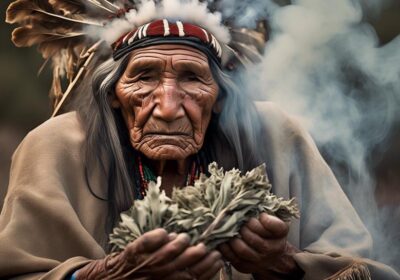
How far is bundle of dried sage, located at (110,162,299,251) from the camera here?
542cm

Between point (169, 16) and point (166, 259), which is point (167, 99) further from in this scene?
point (166, 259)

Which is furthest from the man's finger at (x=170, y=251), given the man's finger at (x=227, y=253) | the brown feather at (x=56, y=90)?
the brown feather at (x=56, y=90)

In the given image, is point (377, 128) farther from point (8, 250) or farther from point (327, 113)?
point (8, 250)

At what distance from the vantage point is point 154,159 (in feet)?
20.5

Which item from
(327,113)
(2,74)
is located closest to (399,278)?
(327,113)

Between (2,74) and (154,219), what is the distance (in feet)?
18.6

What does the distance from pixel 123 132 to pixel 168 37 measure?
1.46 feet

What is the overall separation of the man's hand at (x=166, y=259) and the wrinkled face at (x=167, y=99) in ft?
2.59

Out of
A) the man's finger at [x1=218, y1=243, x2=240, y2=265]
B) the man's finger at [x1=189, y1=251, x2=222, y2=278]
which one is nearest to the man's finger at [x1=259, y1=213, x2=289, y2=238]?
the man's finger at [x1=218, y1=243, x2=240, y2=265]

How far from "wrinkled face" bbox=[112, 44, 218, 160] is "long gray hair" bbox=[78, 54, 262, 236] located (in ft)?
0.21

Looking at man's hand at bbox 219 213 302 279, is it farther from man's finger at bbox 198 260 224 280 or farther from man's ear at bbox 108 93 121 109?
man's ear at bbox 108 93 121 109

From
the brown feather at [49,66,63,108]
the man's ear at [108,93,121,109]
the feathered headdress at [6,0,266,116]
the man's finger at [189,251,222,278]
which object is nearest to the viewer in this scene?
the man's finger at [189,251,222,278]

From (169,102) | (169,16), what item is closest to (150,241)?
(169,102)

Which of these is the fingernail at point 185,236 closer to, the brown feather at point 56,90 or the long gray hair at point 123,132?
the long gray hair at point 123,132
